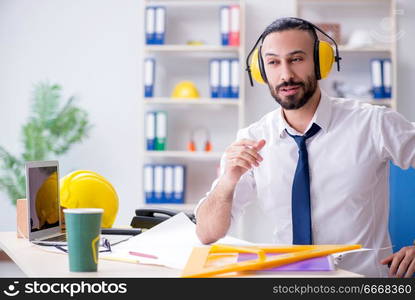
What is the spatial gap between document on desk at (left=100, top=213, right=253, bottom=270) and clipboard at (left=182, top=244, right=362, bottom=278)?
0.05 m

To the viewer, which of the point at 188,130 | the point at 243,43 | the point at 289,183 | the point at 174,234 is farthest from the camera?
the point at 188,130

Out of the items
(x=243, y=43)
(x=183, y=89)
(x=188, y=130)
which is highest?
(x=243, y=43)

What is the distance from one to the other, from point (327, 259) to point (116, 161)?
3.68 m

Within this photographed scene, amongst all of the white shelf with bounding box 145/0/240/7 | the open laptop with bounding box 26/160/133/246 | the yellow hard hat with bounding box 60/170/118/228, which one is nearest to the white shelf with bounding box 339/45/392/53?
the white shelf with bounding box 145/0/240/7

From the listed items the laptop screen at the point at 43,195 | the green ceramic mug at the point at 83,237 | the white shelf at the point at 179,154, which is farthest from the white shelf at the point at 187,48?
the green ceramic mug at the point at 83,237

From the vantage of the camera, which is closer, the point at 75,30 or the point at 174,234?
the point at 174,234

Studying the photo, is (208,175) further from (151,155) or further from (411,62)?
(411,62)

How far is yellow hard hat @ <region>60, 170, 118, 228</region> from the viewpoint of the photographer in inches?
71.0

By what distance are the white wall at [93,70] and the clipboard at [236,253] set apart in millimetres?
3462

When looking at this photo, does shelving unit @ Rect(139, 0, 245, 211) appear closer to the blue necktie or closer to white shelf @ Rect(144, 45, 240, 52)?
white shelf @ Rect(144, 45, 240, 52)

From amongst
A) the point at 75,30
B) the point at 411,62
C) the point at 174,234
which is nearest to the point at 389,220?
the point at 174,234

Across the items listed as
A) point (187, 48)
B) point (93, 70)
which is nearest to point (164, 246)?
point (187, 48)

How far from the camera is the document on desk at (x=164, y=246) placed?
1355 millimetres

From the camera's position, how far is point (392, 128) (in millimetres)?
1796
